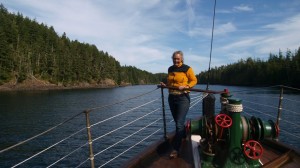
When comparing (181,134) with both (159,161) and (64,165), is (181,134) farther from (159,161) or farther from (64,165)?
(64,165)

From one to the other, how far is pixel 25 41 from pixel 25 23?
9.10 metres

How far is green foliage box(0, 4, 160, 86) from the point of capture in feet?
300

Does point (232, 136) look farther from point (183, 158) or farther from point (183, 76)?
point (183, 76)

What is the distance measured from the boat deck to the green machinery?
1.19 ft

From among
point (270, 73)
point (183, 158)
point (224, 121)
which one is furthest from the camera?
point (270, 73)

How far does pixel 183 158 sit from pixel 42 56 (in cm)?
10980

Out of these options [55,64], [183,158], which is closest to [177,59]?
[183,158]

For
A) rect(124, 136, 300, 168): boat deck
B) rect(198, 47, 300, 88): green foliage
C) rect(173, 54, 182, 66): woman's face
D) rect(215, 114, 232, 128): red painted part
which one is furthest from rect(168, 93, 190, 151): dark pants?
rect(198, 47, 300, 88): green foliage

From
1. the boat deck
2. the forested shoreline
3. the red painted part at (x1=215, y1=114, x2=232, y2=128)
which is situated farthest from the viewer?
the forested shoreline

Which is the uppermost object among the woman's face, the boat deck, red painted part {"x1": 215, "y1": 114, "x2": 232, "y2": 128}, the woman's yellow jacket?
the woman's face

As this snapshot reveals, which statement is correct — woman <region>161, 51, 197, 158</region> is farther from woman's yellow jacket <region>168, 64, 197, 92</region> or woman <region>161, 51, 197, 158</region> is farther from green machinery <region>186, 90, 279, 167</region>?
green machinery <region>186, 90, 279, 167</region>

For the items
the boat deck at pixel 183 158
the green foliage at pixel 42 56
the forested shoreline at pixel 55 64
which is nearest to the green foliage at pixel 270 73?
the forested shoreline at pixel 55 64

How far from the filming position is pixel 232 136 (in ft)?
14.4

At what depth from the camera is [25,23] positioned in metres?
113
